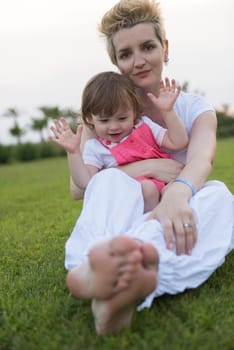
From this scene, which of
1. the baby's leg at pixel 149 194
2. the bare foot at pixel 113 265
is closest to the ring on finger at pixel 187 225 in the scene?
the baby's leg at pixel 149 194

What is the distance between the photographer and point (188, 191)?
2361 mm

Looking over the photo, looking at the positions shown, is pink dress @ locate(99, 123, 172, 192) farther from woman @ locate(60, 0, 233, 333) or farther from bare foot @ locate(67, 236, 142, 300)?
bare foot @ locate(67, 236, 142, 300)

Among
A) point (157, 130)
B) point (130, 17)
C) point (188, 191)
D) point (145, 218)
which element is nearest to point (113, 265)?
point (145, 218)

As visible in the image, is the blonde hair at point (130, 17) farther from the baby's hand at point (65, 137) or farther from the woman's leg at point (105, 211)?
the woman's leg at point (105, 211)

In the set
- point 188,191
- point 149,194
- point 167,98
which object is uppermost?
point 167,98

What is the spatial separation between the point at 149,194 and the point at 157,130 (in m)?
0.48

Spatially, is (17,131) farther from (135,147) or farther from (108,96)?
(108,96)

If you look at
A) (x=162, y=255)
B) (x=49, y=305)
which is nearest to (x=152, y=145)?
(x=162, y=255)

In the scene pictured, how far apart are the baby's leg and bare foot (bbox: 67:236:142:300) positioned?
882 mm

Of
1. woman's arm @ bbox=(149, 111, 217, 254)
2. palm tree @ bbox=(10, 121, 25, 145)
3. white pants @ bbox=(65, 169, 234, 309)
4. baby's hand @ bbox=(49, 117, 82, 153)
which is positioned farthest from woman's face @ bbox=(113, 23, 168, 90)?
palm tree @ bbox=(10, 121, 25, 145)

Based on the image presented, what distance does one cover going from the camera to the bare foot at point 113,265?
1627 mm

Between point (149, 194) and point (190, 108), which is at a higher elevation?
point (190, 108)

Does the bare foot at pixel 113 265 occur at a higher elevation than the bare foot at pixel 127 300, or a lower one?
higher

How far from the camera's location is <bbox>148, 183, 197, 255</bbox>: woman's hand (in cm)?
213
